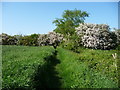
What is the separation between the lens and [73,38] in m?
23.3

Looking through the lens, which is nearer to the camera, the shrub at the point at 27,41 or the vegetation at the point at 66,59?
the vegetation at the point at 66,59

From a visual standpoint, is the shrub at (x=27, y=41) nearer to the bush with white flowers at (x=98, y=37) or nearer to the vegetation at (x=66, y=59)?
the vegetation at (x=66, y=59)

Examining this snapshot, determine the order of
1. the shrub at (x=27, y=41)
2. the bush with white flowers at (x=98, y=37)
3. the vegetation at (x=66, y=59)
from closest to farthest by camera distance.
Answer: the vegetation at (x=66, y=59)
the bush with white flowers at (x=98, y=37)
the shrub at (x=27, y=41)

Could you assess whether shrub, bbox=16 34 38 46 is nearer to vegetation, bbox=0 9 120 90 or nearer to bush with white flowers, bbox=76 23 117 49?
vegetation, bbox=0 9 120 90

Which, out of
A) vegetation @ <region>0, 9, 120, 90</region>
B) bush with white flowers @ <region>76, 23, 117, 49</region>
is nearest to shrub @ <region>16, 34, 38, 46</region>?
vegetation @ <region>0, 9, 120, 90</region>

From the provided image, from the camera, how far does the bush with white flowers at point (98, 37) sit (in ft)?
78.6

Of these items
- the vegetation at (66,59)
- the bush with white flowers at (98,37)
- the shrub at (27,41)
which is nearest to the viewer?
the vegetation at (66,59)

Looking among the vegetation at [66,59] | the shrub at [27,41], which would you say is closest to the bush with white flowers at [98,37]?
the vegetation at [66,59]

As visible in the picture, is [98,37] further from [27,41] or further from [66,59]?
[27,41]

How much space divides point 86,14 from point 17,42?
98.6 ft

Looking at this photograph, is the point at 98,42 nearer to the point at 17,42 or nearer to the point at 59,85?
the point at 59,85

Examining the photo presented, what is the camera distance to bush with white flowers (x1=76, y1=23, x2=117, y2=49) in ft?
78.6

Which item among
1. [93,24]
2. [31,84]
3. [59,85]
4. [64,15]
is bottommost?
[59,85]

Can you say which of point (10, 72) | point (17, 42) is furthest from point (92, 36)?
point (17, 42)
